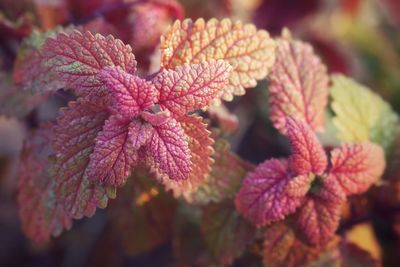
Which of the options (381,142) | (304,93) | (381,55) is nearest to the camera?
(304,93)

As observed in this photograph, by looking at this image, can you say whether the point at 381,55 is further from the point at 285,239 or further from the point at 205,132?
the point at 205,132

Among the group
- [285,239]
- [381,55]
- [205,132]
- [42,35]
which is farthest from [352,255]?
[381,55]

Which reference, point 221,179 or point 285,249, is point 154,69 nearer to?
point 221,179

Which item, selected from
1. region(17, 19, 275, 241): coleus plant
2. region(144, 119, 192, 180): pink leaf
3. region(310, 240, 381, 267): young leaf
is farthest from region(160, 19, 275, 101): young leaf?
region(310, 240, 381, 267): young leaf

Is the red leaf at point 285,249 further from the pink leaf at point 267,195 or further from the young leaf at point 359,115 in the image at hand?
the young leaf at point 359,115

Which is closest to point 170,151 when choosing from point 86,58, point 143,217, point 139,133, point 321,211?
point 139,133

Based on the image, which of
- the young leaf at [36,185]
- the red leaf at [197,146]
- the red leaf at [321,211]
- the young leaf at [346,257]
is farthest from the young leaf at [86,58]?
the young leaf at [346,257]

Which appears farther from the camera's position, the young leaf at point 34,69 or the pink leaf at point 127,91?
the young leaf at point 34,69
